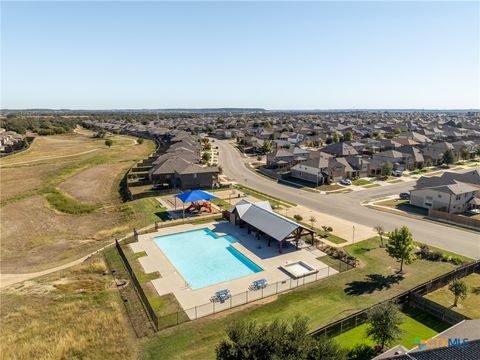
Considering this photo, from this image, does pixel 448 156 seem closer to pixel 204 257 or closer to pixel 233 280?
pixel 204 257

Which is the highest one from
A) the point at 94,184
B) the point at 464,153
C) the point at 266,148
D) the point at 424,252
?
the point at 464,153

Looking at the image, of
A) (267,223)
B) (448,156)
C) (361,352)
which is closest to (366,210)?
(267,223)

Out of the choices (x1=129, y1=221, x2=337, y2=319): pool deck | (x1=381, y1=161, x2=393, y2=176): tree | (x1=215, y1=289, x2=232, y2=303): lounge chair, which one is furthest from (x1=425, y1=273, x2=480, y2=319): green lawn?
(x1=381, y1=161, x2=393, y2=176): tree

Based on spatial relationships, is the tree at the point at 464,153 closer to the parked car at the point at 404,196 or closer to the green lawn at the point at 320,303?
the parked car at the point at 404,196

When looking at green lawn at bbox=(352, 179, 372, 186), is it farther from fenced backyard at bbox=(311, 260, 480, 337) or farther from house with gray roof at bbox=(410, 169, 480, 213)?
fenced backyard at bbox=(311, 260, 480, 337)

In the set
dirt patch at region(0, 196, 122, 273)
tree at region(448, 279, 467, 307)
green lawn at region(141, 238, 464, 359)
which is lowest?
dirt patch at region(0, 196, 122, 273)
